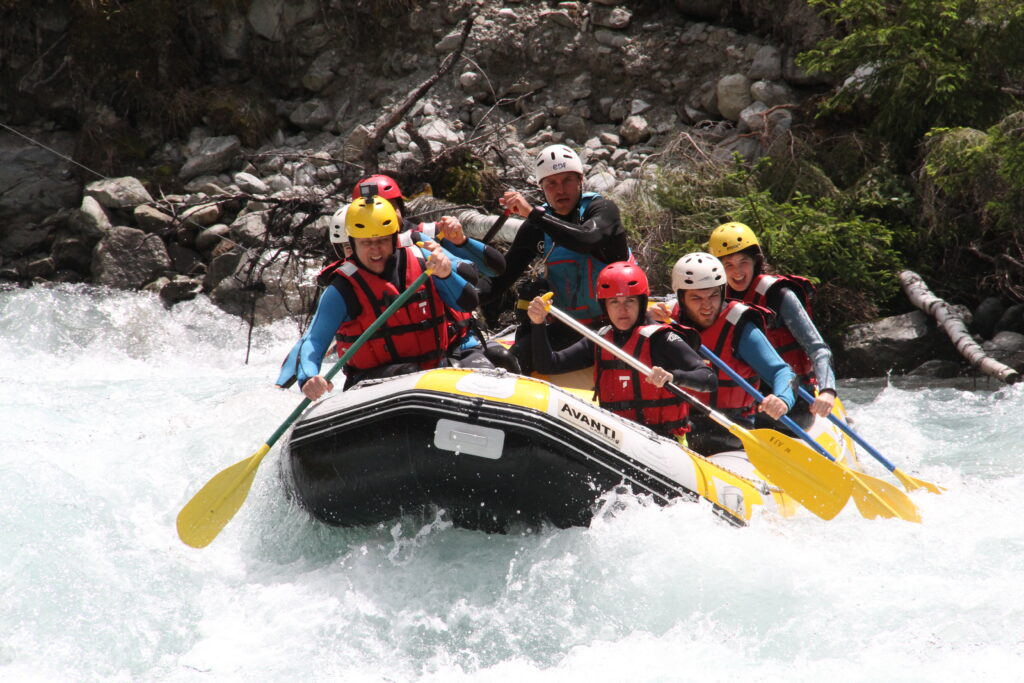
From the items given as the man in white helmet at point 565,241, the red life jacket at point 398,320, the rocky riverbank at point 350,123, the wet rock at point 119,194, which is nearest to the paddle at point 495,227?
the man in white helmet at point 565,241

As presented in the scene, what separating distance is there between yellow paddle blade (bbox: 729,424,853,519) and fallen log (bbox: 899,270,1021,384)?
3726mm

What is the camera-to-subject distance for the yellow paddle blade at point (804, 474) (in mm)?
4500

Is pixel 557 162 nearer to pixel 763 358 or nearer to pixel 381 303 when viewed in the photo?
pixel 381 303

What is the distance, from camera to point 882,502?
15.1ft

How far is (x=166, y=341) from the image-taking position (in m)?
9.35

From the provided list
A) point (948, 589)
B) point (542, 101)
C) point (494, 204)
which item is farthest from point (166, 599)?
point (542, 101)

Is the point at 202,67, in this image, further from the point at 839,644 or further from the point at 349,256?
the point at 839,644

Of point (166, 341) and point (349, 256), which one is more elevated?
point (349, 256)

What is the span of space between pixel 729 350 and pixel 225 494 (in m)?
2.49

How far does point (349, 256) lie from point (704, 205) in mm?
4677

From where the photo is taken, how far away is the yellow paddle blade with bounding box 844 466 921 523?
15.1 ft

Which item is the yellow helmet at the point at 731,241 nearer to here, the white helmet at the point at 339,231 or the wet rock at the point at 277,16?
the white helmet at the point at 339,231

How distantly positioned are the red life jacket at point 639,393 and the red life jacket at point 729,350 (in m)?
0.25

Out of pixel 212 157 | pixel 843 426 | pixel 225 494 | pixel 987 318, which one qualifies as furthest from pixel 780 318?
pixel 212 157
